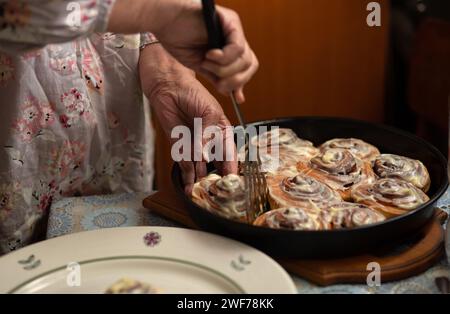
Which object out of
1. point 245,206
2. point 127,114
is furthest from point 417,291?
point 127,114

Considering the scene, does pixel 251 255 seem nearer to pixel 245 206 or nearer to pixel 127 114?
pixel 245 206

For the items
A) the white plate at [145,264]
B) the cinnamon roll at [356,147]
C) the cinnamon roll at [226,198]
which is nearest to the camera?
the white plate at [145,264]

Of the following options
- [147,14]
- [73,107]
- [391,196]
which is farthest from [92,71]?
[391,196]

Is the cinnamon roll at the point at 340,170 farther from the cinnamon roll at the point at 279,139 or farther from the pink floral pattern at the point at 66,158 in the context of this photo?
the pink floral pattern at the point at 66,158

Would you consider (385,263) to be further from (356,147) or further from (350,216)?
(356,147)

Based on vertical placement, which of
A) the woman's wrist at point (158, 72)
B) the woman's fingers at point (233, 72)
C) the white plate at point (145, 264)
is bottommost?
the white plate at point (145, 264)

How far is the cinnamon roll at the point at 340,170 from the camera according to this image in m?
1.09

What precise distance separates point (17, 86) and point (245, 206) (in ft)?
1.66

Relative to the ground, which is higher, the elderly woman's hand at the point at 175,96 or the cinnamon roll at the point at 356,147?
the elderly woman's hand at the point at 175,96

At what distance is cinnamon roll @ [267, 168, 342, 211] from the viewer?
100 centimetres

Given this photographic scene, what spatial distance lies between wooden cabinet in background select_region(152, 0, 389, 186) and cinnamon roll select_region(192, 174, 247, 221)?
0.99 metres

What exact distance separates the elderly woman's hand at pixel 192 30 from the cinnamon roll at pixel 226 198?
0.43ft

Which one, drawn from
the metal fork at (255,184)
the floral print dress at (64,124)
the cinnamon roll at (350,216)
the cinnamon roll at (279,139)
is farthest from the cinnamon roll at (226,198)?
the floral print dress at (64,124)

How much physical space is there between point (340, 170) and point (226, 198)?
24 cm
